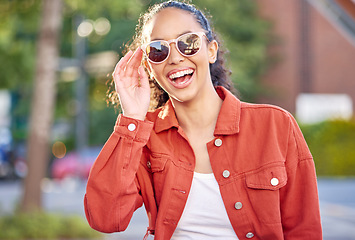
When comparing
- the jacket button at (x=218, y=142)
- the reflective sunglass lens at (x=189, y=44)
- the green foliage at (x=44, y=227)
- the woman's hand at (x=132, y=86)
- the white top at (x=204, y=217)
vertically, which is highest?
the reflective sunglass lens at (x=189, y=44)

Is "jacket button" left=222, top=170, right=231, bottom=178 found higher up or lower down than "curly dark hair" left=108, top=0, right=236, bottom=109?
lower down

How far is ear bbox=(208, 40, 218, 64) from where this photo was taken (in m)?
2.65

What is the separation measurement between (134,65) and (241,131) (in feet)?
1.90

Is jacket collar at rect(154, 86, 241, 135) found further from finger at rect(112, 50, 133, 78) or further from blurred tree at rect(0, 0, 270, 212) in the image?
blurred tree at rect(0, 0, 270, 212)

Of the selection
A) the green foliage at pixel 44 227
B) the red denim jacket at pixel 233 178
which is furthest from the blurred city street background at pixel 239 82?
the red denim jacket at pixel 233 178

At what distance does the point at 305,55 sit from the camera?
2377 centimetres

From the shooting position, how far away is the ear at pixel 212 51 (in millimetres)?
2646

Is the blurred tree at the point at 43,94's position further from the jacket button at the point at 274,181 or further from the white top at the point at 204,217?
the jacket button at the point at 274,181

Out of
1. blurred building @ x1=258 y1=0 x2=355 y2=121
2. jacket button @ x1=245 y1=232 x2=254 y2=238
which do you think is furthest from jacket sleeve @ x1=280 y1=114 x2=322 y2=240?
blurred building @ x1=258 y1=0 x2=355 y2=121

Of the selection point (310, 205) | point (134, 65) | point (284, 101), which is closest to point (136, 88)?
point (134, 65)

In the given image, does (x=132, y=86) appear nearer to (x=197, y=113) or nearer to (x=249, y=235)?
(x=197, y=113)

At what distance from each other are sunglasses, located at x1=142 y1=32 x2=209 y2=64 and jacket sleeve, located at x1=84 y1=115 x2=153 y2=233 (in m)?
0.31

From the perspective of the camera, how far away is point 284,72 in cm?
2427

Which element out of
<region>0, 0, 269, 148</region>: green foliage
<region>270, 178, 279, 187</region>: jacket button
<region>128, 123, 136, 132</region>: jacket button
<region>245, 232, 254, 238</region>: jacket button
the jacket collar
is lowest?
<region>245, 232, 254, 238</region>: jacket button
